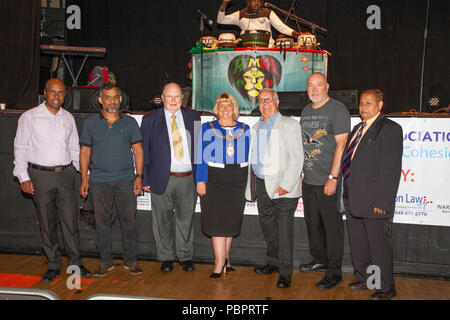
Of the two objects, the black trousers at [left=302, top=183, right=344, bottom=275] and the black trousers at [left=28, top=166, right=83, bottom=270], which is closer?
the black trousers at [left=302, top=183, right=344, bottom=275]

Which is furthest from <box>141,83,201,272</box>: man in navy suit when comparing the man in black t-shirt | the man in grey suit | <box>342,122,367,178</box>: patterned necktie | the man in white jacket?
the man in white jacket

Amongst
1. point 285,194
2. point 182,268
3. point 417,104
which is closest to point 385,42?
point 417,104

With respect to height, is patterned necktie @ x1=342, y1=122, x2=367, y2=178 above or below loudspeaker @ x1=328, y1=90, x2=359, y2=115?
below

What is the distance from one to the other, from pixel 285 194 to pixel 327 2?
5443 mm

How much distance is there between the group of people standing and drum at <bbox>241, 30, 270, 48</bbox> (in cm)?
284

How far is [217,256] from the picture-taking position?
12.5 feet

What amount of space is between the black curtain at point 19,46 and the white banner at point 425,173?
439 centimetres

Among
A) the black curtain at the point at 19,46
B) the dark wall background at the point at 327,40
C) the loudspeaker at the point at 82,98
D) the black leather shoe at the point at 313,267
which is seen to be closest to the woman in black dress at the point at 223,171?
the black leather shoe at the point at 313,267

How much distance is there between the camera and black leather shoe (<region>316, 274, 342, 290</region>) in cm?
361

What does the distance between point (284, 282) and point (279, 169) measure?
99 cm

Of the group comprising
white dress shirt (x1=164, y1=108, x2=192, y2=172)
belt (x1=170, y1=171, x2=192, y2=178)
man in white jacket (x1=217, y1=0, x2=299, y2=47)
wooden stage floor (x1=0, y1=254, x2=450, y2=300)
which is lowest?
wooden stage floor (x1=0, y1=254, x2=450, y2=300)

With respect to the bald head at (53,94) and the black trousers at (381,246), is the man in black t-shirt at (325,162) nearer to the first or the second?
the black trousers at (381,246)

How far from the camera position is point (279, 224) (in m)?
3.66

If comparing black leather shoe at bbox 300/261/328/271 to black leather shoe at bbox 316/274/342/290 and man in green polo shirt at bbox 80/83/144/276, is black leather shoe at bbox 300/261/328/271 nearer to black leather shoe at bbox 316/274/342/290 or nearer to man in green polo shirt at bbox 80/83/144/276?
black leather shoe at bbox 316/274/342/290
